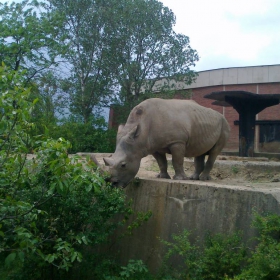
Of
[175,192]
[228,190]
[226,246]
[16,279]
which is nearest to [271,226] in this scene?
[226,246]

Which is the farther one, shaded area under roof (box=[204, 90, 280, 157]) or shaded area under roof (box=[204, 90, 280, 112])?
shaded area under roof (box=[204, 90, 280, 157])

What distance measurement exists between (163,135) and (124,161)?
35.2 inches

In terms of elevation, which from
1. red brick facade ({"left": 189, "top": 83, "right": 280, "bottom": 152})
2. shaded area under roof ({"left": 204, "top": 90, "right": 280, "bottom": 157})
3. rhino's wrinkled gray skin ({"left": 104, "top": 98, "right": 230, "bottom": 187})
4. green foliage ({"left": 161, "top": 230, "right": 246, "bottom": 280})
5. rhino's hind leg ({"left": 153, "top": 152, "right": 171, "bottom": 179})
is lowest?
green foliage ({"left": 161, "top": 230, "right": 246, "bottom": 280})

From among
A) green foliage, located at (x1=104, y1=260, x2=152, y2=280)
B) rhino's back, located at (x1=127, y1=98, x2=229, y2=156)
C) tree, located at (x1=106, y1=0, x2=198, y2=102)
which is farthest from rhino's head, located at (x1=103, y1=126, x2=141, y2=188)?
tree, located at (x1=106, y1=0, x2=198, y2=102)

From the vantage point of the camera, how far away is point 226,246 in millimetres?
4945

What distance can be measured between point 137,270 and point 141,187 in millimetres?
1703

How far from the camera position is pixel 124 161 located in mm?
6480

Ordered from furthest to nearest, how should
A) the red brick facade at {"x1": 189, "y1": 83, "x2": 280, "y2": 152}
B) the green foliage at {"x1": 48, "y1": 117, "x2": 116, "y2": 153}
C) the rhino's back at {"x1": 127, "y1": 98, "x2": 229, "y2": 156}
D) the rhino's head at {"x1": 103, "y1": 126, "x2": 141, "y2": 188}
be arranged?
the red brick facade at {"x1": 189, "y1": 83, "x2": 280, "y2": 152} < the green foliage at {"x1": 48, "y1": 117, "x2": 116, "y2": 153} < the rhino's back at {"x1": 127, "y1": 98, "x2": 229, "y2": 156} < the rhino's head at {"x1": 103, "y1": 126, "x2": 141, "y2": 188}

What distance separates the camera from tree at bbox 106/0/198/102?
20.7m

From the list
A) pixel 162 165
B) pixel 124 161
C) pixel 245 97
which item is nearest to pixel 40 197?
pixel 124 161

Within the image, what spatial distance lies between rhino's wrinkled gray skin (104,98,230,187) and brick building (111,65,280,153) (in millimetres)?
15369

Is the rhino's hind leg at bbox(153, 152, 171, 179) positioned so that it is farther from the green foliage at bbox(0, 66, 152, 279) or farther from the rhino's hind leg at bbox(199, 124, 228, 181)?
the green foliage at bbox(0, 66, 152, 279)

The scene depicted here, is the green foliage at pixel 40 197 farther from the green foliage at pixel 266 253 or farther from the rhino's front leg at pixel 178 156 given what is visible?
the green foliage at pixel 266 253

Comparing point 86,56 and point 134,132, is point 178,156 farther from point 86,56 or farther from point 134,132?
point 86,56
